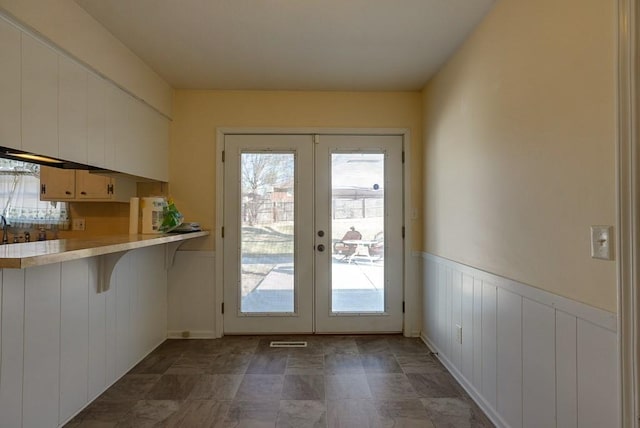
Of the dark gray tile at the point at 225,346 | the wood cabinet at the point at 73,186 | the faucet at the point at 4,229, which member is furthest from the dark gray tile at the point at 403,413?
the faucet at the point at 4,229

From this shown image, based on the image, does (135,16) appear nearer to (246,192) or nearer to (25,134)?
(25,134)

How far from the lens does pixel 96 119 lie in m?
2.13

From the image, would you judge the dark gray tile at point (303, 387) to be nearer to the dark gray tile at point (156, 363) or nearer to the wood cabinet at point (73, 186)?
the dark gray tile at point (156, 363)

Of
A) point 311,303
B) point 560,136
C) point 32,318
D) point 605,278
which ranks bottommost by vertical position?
point 311,303

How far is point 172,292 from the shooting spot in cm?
319

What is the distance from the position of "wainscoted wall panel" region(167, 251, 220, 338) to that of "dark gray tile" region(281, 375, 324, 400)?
116 cm

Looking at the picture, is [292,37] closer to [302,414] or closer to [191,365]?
[302,414]

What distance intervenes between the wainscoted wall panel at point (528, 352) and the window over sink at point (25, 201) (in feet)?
9.63

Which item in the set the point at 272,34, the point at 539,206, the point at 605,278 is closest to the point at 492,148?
the point at 539,206

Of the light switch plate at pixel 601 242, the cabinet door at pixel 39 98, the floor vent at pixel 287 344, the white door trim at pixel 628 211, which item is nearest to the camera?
the white door trim at pixel 628 211

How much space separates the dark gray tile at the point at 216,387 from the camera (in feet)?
7.16

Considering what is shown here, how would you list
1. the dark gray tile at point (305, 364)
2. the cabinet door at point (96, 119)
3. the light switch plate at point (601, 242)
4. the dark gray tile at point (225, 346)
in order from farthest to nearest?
the dark gray tile at point (225, 346)
the dark gray tile at point (305, 364)
the cabinet door at point (96, 119)
the light switch plate at point (601, 242)

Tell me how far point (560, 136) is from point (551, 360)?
3.15 ft

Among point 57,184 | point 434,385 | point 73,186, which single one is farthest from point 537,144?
point 57,184
